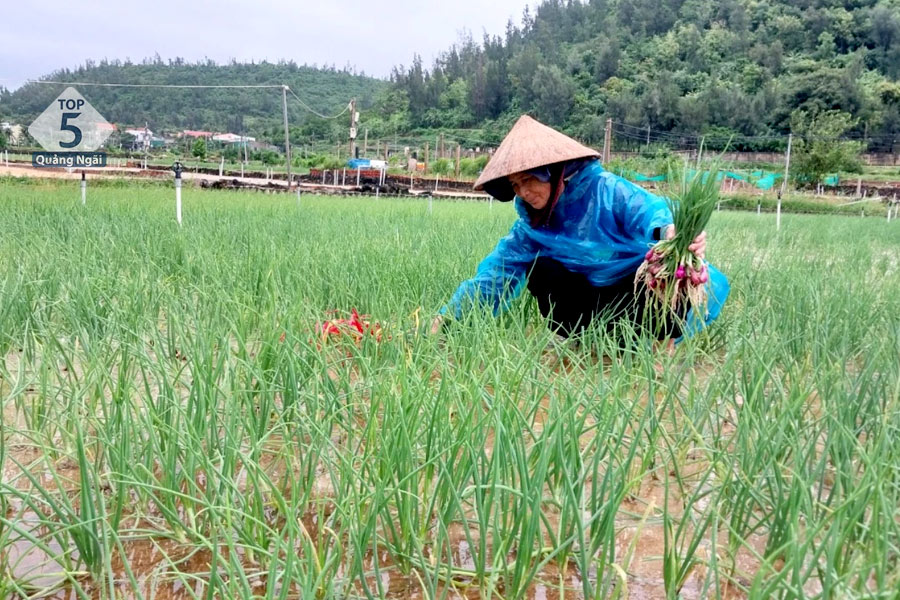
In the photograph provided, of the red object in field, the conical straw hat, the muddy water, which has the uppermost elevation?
the conical straw hat

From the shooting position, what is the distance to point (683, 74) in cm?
5297

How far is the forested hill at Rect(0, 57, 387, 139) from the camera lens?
56.1 metres

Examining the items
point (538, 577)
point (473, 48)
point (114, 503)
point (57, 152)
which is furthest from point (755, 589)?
point (473, 48)

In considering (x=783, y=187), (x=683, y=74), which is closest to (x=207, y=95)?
(x=683, y=74)

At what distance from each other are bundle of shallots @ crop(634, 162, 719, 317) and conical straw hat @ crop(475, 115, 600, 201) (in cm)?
30

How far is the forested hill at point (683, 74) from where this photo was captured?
4088 cm

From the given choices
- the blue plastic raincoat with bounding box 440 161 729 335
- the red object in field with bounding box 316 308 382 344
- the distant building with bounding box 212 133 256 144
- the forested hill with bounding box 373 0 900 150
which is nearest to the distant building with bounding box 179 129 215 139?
the distant building with bounding box 212 133 256 144

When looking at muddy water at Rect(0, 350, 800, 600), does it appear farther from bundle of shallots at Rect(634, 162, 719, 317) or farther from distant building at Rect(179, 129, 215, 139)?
distant building at Rect(179, 129, 215, 139)

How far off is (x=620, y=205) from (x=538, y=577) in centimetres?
A: 139

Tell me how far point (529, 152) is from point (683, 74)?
186 feet

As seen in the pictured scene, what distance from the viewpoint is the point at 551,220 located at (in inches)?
86.0

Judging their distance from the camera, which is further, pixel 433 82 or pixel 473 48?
pixel 473 48

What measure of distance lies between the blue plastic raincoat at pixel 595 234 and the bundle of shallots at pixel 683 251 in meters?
0.18

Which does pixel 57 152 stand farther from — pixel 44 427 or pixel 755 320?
pixel 755 320
